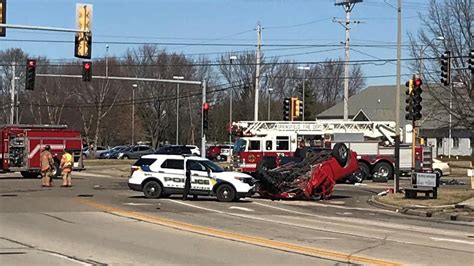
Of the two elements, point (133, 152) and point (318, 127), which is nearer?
point (318, 127)

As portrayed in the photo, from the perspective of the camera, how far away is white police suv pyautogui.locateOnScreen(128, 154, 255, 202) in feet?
83.0

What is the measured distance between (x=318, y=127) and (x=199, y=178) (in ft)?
60.1

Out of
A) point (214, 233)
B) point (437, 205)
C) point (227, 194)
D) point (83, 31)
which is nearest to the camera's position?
point (214, 233)

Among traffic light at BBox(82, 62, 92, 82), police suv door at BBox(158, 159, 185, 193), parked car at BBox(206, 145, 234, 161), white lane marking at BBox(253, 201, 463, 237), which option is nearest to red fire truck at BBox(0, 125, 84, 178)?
traffic light at BBox(82, 62, 92, 82)

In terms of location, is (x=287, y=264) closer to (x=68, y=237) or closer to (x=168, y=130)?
(x=68, y=237)

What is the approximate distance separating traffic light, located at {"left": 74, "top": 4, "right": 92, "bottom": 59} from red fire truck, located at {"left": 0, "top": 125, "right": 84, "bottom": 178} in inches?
593

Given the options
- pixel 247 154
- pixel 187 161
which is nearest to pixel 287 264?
pixel 187 161

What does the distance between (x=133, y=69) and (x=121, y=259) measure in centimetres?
8123

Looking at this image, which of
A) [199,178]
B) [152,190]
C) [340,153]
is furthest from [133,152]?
[199,178]

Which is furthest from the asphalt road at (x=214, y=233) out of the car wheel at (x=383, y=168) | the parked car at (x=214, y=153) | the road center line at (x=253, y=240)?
the parked car at (x=214, y=153)

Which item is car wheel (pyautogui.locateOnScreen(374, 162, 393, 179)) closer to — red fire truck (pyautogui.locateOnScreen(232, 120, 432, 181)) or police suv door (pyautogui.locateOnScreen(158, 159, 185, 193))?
red fire truck (pyautogui.locateOnScreen(232, 120, 432, 181))

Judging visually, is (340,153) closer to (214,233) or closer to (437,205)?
(437,205)

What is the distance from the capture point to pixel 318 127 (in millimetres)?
42500

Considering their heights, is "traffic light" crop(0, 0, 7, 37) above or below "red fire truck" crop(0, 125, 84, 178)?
above
